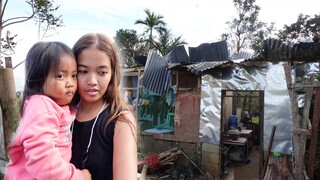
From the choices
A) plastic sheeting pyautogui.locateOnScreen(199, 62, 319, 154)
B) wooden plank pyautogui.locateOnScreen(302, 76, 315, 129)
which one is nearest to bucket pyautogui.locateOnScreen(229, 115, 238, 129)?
plastic sheeting pyautogui.locateOnScreen(199, 62, 319, 154)

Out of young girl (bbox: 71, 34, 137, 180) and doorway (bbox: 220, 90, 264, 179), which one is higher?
young girl (bbox: 71, 34, 137, 180)

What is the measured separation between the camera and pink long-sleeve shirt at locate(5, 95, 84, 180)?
89cm

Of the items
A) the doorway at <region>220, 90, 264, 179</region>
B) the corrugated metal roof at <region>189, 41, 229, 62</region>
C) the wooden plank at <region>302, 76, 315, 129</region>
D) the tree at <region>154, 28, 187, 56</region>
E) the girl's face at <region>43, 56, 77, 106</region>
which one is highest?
the tree at <region>154, 28, 187, 56</region>

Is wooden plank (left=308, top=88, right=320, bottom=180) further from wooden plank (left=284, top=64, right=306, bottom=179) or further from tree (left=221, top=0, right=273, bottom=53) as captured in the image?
tree (left=221, top=0, right=273, bottom=53)

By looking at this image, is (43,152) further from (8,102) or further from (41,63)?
(8,102)

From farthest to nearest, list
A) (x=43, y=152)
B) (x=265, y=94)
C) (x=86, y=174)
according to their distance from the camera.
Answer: (x=265, y=94), (x=86, y=174), (x=43, y=152)

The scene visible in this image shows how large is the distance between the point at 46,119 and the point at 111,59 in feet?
1.07

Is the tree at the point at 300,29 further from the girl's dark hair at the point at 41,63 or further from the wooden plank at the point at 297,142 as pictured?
the girl's dark hair at the point at 41,63

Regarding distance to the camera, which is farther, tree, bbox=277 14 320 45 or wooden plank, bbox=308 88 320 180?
tree, bbox=277 14 320 45

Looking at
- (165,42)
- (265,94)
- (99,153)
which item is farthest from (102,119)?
(165,42)

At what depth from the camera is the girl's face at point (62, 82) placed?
103 cm

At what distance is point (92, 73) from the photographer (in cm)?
107

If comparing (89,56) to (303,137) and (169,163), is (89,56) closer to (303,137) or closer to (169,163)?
(303,137)

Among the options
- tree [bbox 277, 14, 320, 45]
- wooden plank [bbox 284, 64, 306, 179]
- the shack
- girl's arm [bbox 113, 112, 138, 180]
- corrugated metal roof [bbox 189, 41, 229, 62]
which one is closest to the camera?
girl's arm [bbox 113, 112, 138, 180]
